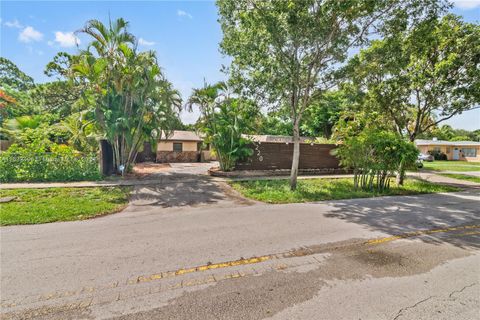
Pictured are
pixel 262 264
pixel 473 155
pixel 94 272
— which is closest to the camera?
pixel 94 272

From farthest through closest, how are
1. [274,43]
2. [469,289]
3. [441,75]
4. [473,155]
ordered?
[473,155], [441,75], [274,43], [469,289]

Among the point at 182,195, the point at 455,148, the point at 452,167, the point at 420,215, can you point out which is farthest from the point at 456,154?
the point at 182,195

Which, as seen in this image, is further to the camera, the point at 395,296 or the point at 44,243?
the point at 44,243

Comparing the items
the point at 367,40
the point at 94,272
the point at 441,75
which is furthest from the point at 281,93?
the point at 94,272

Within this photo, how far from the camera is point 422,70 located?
1182 centimetres

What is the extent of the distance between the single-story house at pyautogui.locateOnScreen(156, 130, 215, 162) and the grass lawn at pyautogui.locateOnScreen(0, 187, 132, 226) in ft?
44.4

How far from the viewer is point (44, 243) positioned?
444cm

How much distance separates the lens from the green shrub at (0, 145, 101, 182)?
9711 mm

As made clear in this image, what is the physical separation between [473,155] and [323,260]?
5018 cm

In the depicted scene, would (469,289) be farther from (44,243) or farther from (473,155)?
(473,155)

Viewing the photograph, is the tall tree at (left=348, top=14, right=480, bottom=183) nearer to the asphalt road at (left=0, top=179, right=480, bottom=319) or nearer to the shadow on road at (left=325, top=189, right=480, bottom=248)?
the shadow on road at (left=325, top=189, right=480, bottom=248)

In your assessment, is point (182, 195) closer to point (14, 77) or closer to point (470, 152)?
point (14, 77)

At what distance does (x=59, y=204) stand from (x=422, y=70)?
53.6ft

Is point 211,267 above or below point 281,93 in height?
below
